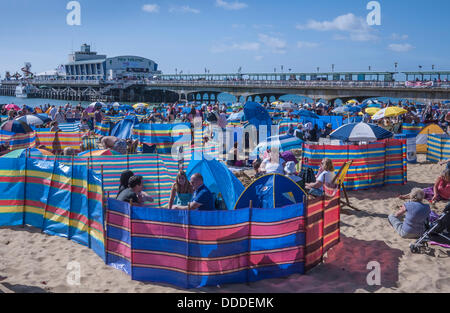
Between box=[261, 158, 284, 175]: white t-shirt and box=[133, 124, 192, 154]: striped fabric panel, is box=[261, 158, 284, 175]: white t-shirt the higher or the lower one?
the lower one

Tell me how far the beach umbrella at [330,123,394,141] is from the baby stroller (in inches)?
142

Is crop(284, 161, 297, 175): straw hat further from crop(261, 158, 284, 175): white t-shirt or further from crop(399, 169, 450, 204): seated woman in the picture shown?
crop(399, 169, 450, 204): seated woman

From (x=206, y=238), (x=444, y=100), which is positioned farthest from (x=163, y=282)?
(x=444, y=100)

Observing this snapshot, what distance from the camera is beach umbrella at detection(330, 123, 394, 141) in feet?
30.4

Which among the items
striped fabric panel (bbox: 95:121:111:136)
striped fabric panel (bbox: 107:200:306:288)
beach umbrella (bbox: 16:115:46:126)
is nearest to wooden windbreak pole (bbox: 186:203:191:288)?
striped fabric panel (bbox: 107:200:306:288)

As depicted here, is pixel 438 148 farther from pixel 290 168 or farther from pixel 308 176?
pixel 290 168

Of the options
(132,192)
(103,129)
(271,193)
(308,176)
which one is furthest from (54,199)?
(103,129)

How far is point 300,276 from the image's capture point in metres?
5.06

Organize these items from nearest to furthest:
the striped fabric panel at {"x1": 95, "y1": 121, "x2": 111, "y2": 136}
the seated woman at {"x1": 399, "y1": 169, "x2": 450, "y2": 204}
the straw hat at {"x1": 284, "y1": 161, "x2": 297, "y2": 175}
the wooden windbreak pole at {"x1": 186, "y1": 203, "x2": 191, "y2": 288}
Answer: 1. the wooden windbreak pole at {"x1": 186, "y1": 203, "x2": 191, "y2": 288}
2. the straw hat at {"x1": 284, "y1": 161, "x2": 297, "y2": 175}
3. the seated woman at {"x1": 399, "y1": 169, "x2": 450, "y2": 204}
4. the striped fabric panel at {"x1": 95, "y1": 121, "x2": 111, "y2": 136}

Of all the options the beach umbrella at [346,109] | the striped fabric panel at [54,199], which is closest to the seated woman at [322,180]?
the striped fabric panel at [54,199]

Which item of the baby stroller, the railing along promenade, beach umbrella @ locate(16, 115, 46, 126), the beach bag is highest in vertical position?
the railing along promenade

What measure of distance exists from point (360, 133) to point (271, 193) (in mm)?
4313
